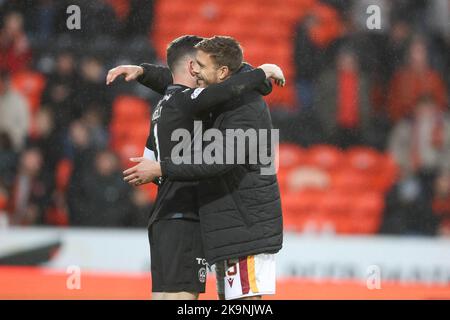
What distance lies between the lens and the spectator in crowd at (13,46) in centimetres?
929

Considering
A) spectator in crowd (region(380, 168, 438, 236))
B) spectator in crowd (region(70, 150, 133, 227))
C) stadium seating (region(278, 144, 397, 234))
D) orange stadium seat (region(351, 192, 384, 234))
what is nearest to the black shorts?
spectator in crowd (region(70, 150, 133, 227))

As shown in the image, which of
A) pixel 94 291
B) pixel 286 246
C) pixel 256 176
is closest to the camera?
pixel 256 176

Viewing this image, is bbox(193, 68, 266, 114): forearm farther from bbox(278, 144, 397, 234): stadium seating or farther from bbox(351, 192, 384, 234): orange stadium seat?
bbox(351, 192, 384, 234): orange stadium seat

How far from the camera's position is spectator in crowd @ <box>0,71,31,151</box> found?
8.71 meters

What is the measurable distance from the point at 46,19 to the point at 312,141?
3.05 metres

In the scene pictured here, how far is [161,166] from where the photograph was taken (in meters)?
3.90

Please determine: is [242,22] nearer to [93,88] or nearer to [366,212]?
[93,88]

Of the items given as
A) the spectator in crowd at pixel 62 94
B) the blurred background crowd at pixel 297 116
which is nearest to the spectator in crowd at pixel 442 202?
the blurred background crowd at pixel 297 116

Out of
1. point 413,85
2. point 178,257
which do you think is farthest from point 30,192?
point 178,257

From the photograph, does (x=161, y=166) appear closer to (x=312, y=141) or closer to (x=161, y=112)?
(x=161, y=112)

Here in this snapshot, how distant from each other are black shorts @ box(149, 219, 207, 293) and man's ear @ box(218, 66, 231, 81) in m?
0.66

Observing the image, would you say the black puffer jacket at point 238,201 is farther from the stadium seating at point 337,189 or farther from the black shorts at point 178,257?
the stadium seating at point 337,189

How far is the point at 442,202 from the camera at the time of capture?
Result: 28.1 feet
